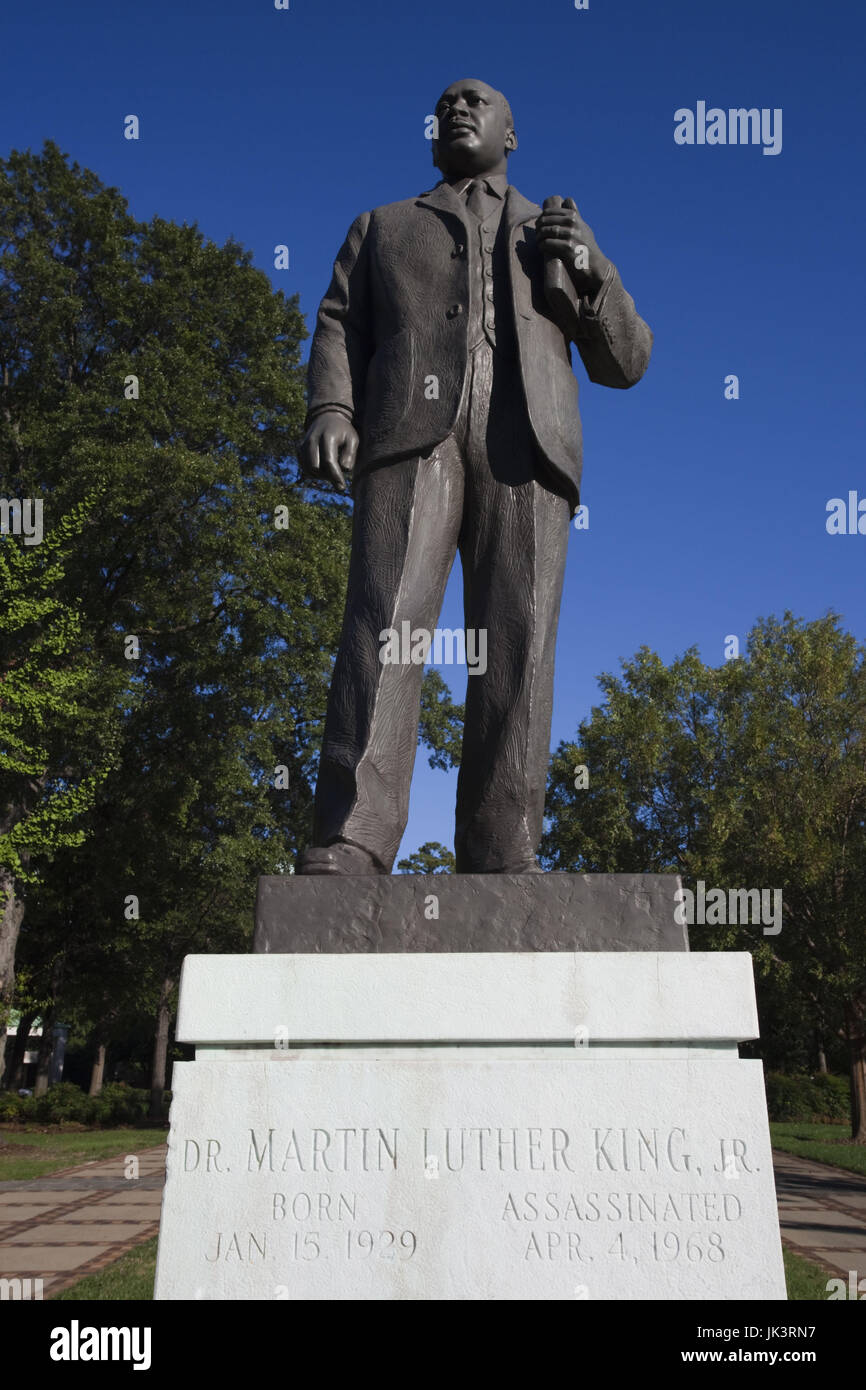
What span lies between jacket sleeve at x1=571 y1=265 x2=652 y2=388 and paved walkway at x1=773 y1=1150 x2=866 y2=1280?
16.0 ft

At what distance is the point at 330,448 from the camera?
3721 millimetres

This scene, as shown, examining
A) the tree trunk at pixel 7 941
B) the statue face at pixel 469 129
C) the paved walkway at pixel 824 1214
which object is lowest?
the paved walkway at pixel 824 1214

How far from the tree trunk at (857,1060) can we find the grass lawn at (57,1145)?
44.0 ft

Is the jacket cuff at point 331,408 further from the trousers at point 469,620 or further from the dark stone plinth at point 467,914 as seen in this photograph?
the dark stone plinth at point 467,914

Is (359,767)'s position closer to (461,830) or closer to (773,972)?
(461,830)

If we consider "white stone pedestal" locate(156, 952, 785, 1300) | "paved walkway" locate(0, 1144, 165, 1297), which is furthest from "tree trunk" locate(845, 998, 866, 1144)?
"white stone pedestal" locate(156, 952, 785, 1300)

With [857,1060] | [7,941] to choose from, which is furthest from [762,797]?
[7,941]

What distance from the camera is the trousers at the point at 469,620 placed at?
11.0 ft

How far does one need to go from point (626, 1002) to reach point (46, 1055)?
29501mm

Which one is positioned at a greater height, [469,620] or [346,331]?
[346,331]

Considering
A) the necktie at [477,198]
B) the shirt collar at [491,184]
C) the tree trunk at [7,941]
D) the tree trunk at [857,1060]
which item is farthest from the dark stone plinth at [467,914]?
the tree trunk at [857,1060]

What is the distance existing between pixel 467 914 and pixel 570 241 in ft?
7.19

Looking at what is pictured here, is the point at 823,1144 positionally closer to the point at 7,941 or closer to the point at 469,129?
the point at 7,941

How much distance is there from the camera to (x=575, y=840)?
26094mm
